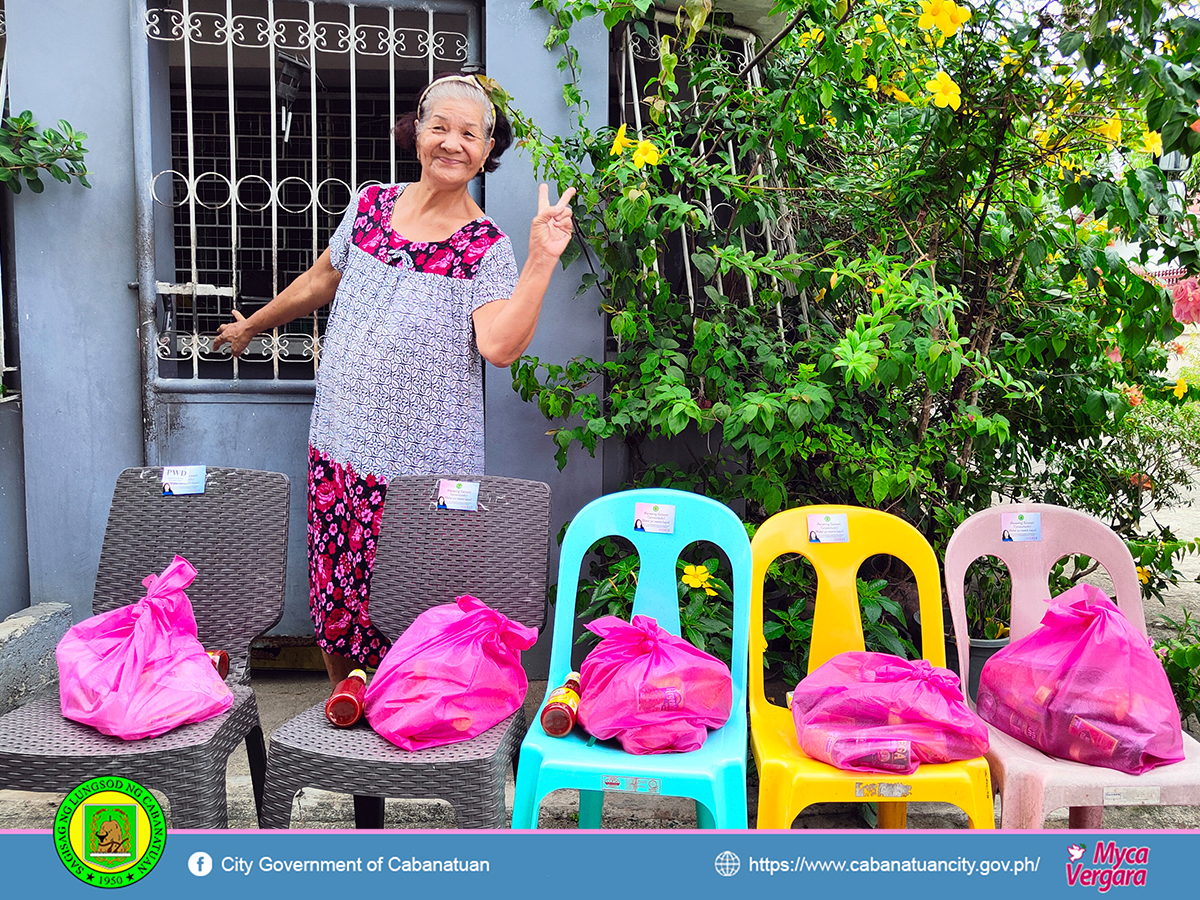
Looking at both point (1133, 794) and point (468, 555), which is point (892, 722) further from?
point (468, 555)

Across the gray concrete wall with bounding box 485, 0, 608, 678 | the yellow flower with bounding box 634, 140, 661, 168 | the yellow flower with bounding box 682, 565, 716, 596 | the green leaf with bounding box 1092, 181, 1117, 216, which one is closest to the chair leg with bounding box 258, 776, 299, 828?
the yellow flower with bounding box 682, 565, 716, 596

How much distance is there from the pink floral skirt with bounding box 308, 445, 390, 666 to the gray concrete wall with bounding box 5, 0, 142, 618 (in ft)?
2.74

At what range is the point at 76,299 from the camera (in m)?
3.06

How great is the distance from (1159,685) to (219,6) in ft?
11.9

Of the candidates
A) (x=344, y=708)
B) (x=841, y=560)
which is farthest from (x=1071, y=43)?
(x=344, y=708)

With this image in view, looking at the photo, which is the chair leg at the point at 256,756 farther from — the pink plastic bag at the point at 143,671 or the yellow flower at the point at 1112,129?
the yellow flower at the point at 1112,129

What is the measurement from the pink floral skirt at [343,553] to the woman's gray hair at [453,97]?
1.16 metres

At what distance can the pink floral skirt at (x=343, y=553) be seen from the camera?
278cm

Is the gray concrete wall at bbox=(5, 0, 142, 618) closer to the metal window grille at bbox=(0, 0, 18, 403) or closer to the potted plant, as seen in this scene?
the metal window grille at bbox=(0, 0, 18, 403)

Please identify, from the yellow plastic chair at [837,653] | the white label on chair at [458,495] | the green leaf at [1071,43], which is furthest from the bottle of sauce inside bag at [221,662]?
the green leaf at [1071,43]

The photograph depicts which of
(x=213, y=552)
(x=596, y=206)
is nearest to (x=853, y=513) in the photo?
(x=596, y=206)

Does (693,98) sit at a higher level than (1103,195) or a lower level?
higher

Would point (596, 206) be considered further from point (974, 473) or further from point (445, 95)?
point (974, 473)

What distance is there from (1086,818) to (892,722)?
548 mm
